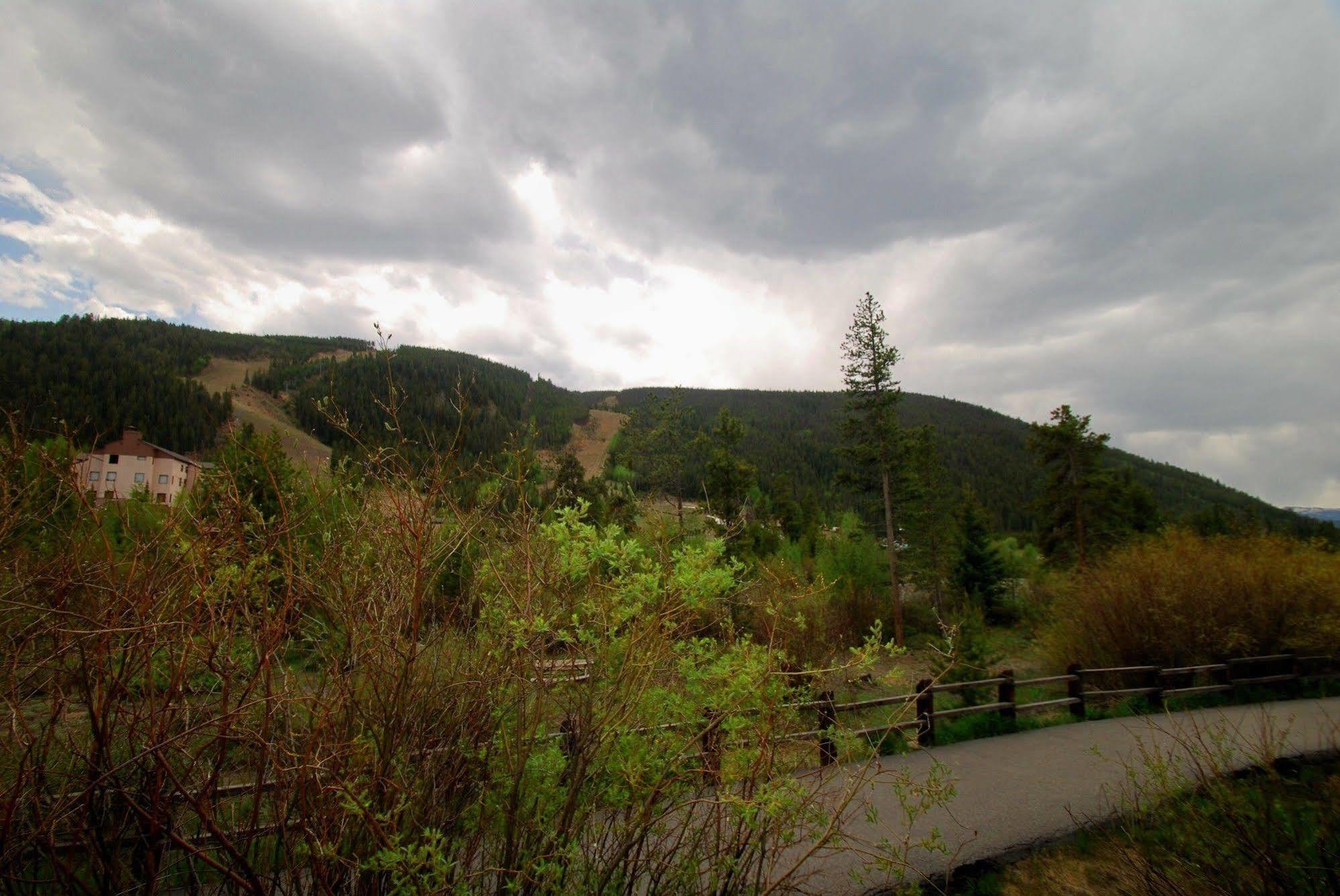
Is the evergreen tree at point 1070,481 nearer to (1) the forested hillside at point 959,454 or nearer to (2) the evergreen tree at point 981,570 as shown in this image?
(2) the evergreen tree at point 981,570

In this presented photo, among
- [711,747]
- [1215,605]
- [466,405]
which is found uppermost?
[466,405]

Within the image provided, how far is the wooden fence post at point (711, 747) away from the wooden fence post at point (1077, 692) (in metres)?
11.7

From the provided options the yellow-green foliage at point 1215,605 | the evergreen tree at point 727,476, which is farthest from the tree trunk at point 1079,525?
the evergreen tree at point 727,476

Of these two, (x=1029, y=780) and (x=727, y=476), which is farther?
(x=727, y=476)

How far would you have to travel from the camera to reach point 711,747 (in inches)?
104

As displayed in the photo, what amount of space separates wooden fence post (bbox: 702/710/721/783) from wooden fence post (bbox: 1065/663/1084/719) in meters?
11.7

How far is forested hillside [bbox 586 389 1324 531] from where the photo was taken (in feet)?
269

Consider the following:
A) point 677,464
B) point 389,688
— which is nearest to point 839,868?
point 389,688

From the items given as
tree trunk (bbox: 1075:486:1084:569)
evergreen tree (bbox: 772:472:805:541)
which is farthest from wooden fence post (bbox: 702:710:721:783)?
Answer: evergreen tree (bbox: 772:472:805:541)

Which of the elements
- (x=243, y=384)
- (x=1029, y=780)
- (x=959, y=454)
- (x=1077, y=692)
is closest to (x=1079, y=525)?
(x=1077, y=692)

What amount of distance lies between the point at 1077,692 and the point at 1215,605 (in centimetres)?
485

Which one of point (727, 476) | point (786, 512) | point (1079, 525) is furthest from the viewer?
point (786, 512)

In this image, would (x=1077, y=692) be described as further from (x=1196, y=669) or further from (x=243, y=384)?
(x=243, y=384)

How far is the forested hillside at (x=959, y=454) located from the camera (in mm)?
82125
